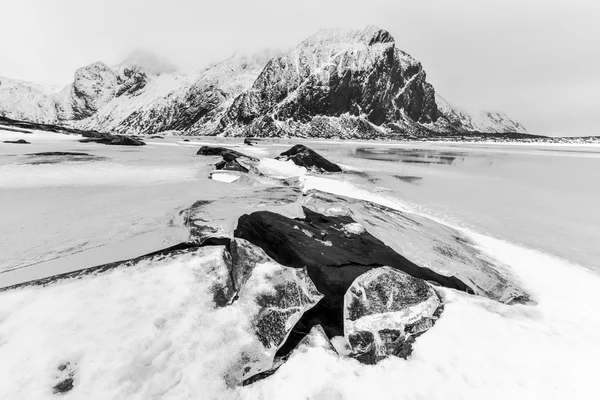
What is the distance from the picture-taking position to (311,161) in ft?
73.3

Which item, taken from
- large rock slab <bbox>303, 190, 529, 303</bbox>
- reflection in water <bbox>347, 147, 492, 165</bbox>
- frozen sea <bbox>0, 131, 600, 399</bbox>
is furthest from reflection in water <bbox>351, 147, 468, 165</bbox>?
frozen sea <bbox>0, 131, 600, 399</bbox>

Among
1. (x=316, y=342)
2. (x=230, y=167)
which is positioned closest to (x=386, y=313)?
(x=316, y=342)

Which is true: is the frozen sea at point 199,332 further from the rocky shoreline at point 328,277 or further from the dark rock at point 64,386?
the rocky shoreline at point 328,277

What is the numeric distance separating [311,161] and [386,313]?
18.8 metres

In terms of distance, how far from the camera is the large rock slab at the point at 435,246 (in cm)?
542

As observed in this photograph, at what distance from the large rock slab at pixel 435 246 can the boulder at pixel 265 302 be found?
2826 millimetres

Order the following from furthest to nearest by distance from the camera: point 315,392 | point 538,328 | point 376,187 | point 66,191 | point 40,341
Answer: point 376,187 < point 66,191 < point 538,328 < point 40,341 < point 315,392

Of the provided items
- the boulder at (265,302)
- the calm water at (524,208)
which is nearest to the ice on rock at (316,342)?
the boulder at (265,302)

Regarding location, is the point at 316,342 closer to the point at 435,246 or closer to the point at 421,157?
the point at 435,246

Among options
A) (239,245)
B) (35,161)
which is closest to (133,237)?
(239,245)

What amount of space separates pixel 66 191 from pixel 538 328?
1436 cm

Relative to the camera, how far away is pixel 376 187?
49.5 ft

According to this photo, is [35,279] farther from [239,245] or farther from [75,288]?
[239,245]

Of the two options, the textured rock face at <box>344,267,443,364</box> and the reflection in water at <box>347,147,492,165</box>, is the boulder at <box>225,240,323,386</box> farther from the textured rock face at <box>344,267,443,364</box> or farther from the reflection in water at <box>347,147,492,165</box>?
the reflection in water at <box>347,147,492,165</box>
